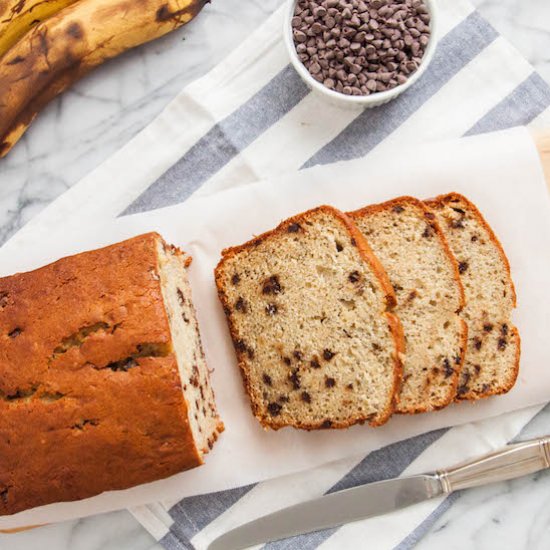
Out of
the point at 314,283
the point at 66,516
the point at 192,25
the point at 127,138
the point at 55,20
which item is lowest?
the point at 66,516

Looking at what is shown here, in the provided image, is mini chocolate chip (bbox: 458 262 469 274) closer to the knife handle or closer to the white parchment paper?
the white parchment paper

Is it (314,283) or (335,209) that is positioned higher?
(335,209)

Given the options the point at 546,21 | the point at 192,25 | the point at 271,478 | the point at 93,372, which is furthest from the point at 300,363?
the point at 546,21

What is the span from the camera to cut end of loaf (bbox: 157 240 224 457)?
8.58ft

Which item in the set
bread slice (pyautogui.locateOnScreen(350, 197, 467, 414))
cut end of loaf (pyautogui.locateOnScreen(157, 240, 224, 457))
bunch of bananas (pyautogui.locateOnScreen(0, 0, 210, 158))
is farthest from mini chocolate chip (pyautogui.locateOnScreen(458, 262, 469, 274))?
bunch of bananas (pyautogui.locateOnScreen(0, 0, 210, 158))

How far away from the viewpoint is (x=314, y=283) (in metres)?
2.75

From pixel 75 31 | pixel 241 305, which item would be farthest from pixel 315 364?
pixel 75 31

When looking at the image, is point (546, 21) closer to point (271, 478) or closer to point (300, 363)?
point (300, 363)

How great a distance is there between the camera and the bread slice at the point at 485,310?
285 centimetres

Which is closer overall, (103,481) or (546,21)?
(103,481)

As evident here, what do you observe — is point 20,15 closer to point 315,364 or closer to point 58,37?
point 58,37

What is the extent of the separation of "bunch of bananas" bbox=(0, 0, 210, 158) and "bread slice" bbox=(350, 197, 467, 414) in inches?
55.1

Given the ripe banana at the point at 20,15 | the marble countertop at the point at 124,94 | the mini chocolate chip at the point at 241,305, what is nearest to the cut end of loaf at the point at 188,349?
the mini chocolate chip at the point at 241,305

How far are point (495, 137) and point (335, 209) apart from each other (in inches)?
33.3
